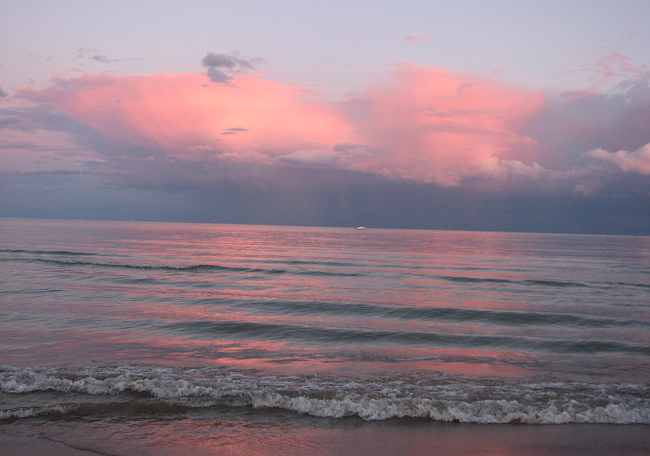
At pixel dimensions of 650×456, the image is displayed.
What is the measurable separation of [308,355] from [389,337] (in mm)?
4558

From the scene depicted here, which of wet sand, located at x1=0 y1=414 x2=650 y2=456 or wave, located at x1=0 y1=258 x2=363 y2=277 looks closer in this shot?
wet sand, located at x1=0 y1=414 x2=650 y2=456

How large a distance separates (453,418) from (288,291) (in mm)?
22594

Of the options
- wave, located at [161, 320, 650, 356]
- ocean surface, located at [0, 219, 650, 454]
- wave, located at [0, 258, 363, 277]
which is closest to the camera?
ocean surface, located at [0, 219, 650, 454]

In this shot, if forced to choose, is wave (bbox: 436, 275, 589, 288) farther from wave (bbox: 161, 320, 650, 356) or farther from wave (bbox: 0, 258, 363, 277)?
wave (bbox: 161, 320, 650, 356)

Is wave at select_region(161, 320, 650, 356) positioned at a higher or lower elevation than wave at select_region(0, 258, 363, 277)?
lower

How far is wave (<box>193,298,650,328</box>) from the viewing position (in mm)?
24219

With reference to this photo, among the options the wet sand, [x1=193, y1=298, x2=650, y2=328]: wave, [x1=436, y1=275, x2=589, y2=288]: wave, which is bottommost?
[x1=193, y1=298, x2=650, y2=328]: wave

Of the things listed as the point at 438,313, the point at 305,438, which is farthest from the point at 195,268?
the point at 305,438

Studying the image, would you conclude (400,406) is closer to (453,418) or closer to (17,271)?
(453,418)

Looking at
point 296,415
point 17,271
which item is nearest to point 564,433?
point 296,415

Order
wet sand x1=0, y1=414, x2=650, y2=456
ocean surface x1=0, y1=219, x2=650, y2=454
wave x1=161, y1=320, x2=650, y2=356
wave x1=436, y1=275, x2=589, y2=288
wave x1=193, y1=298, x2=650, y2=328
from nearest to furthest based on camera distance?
wet sand x1=0, y1=414, x2=650, y2=456 → ocean surface x1=0, y1=219, x2=650, y2=454 → wave x1=161, y1=320, x2=650, y2=356 → wave x1=193, y1=298, x2=650, y2=328 → wave x1=436, y1=275, x2=589, y2=288

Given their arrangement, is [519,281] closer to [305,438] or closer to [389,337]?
[389,337]

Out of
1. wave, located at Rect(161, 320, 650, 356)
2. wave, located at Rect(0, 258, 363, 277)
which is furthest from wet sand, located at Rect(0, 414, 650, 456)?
wave, located at Rect(0, 258, 363, 277)

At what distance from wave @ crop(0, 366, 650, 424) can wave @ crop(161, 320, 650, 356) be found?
5.07m
